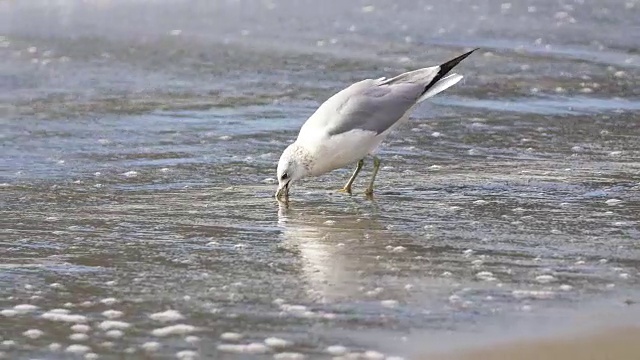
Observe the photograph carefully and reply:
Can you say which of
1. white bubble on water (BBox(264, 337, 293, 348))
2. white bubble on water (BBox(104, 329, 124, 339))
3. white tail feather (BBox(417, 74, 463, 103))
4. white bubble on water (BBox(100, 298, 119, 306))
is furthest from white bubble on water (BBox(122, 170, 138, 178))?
white bubble on water (BBox(264, 337, 293, 348))

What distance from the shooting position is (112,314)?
477 cm

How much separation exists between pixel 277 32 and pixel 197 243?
7.09 meters

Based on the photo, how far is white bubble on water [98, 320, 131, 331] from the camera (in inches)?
182

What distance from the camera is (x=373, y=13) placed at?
1405 cm

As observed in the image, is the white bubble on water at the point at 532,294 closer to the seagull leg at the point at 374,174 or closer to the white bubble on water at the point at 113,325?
the white bubble on water at the point at 113,325

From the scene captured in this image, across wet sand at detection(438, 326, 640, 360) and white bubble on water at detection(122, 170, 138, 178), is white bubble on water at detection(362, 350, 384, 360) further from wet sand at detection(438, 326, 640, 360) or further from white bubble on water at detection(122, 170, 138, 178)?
white bubble on water at detection(122, 170, 138, 178)

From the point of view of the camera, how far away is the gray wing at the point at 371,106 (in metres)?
7.09

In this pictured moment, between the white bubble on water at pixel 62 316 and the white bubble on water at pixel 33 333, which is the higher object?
the white bubble on water at pixel 62 316

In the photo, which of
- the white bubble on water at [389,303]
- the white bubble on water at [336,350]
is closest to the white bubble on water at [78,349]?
the white bubble on water at [336,350]

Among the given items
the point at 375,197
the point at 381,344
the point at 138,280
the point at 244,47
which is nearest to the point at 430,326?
the point at 381,344

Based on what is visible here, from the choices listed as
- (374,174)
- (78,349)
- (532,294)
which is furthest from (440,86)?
(78,349)

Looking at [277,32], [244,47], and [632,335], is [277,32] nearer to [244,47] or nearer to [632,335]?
[244,47]

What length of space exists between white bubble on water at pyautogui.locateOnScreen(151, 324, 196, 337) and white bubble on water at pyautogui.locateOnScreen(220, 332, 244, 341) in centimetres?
13

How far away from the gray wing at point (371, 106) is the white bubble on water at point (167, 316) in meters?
2.46
